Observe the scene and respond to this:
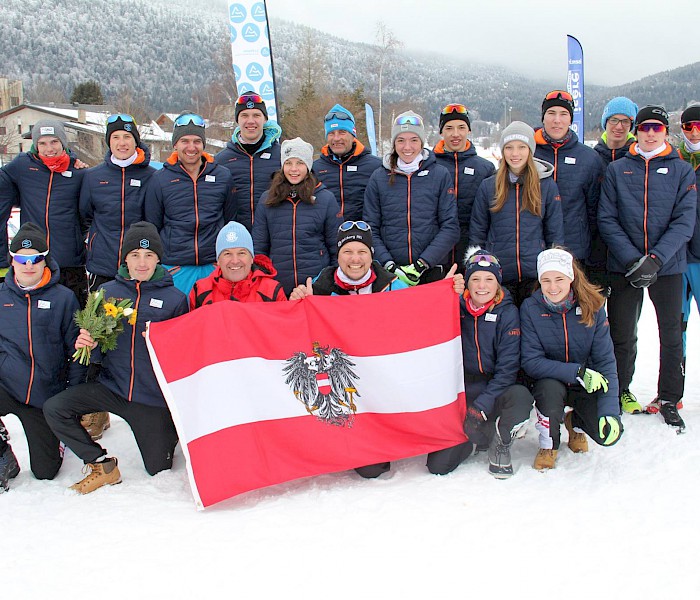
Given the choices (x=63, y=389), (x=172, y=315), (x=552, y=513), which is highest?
(x=172, y=315)

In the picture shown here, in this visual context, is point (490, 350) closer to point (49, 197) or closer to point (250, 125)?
point (250, 125)

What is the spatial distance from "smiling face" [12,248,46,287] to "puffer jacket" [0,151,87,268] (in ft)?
3.26

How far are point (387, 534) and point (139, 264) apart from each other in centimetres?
245

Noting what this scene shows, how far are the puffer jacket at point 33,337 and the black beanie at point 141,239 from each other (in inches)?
22.4

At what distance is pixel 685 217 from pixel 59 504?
4812 mm

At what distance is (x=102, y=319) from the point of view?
4.09m

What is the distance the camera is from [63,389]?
4.46 metres

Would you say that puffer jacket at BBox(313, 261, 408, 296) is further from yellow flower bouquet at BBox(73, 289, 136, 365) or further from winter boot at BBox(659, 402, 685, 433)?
winter boot at BBox(659, 402, 685, 433)

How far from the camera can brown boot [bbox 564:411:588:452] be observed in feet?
14.5

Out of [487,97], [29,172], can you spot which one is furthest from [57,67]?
[29,172]

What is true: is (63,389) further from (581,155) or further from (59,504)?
(581,155)

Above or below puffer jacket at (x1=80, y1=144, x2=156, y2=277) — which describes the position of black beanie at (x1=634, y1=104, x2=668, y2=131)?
above

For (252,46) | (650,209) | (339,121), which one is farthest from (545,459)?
(252,46)

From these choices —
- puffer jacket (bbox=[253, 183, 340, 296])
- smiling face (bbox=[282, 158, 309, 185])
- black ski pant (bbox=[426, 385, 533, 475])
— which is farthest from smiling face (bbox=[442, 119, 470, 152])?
black ski pant (bbox=[426, 385, 533, 475])
